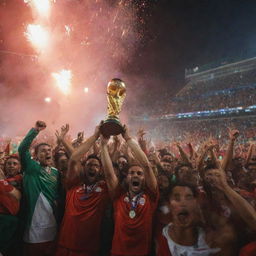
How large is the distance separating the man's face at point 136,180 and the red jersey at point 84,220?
1.36 feet

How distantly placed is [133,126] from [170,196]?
34398mm

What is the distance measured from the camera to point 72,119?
1077 inches

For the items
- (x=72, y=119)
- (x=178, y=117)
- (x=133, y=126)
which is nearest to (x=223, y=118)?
(x=178, y=117)

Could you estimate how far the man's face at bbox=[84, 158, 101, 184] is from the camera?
3000 mm

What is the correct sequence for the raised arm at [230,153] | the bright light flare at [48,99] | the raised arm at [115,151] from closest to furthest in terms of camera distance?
the raised arm at [230,153]
the raised arm at [115,151]
the bright light flare at [48,99]

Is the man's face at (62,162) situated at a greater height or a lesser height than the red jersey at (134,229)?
greater

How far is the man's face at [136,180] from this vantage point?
2.70 meters

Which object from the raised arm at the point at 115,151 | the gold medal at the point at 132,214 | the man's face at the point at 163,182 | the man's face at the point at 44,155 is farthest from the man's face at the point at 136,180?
the raised arm at the point at 115,151

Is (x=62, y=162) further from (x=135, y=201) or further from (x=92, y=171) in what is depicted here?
(x=135, y=201)

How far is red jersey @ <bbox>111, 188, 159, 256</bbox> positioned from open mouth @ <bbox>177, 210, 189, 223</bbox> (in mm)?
435

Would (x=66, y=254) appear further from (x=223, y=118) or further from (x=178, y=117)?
(x=178, y=117)

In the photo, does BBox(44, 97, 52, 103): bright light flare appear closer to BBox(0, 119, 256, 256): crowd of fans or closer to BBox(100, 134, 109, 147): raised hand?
BBox(0, 119, 256, 256): crowd of fans

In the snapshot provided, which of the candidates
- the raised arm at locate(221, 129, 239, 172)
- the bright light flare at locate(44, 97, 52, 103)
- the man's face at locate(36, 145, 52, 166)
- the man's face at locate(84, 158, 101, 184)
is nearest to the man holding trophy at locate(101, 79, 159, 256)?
the man's face at locate(84, 158, 101, 184)

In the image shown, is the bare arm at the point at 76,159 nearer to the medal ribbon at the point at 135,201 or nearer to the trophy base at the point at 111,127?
the trophy base at the point at 111,127
